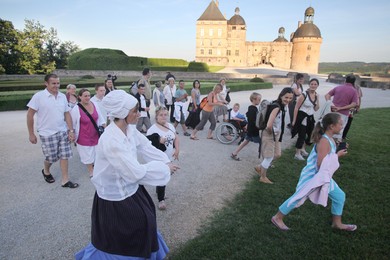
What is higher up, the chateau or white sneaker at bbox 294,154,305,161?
the chateau

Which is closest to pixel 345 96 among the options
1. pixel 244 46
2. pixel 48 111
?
pixel 48 111

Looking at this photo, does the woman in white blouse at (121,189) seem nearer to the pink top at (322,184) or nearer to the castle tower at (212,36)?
the pink top at (322,184)

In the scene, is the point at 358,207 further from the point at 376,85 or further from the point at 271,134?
the point at 376,85

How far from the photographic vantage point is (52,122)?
4367 millimetres

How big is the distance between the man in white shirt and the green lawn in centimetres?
303

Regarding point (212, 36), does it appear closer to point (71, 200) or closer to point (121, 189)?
point (71, 200)

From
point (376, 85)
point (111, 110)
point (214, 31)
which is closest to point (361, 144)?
point (111, 110)

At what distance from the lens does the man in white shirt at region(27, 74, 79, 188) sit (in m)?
4.25

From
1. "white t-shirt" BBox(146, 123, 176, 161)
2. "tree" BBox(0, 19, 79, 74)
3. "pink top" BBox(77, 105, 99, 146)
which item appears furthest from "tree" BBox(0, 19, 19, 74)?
"white t-shirt" BBox(146, 123, 176, 161)

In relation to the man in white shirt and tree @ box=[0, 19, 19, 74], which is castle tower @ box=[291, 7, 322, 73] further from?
the man in white shirt

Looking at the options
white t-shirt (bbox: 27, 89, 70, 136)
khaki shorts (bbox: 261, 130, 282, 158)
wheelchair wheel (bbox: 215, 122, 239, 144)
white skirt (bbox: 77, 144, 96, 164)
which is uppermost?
white t-shirt (bbox: 27, 89, 70, 136)

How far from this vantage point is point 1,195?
429cm

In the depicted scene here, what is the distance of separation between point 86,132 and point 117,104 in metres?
3.09

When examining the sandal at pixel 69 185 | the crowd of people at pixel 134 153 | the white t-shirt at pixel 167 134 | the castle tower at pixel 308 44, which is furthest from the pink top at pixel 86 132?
the castle tower at pixel 308 44
